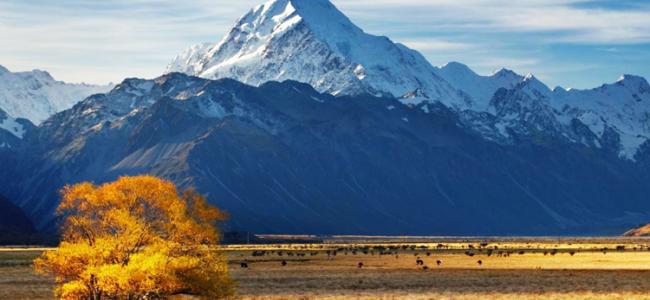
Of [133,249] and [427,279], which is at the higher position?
[427,279]

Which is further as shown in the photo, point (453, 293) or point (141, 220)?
point (453, 293)

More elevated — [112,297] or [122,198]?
[122,198]

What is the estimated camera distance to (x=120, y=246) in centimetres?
7856

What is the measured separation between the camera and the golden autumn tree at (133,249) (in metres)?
75.1

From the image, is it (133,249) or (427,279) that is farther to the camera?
(427,279)

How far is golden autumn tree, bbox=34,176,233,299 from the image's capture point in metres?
75.1

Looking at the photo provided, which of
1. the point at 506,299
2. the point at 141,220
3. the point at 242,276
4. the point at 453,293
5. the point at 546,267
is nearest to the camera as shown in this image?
the point at 141,220

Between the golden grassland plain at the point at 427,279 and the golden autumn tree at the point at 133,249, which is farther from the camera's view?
the golden grassland plain at the point at 427,279

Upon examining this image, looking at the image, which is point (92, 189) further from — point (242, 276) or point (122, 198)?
point (242, 276)

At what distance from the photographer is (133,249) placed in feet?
260

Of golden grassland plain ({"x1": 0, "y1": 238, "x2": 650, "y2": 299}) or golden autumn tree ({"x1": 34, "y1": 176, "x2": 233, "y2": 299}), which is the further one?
golden grassland plain ({"x1": 0, "y1": 238, "x2": 650, "y2": 299})

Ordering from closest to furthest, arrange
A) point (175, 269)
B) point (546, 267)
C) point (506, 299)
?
point (175, 269) → point (506, 299) → point (546, 267)

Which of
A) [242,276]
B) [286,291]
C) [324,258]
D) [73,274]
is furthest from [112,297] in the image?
[324,258]

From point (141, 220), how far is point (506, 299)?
2878 cm
